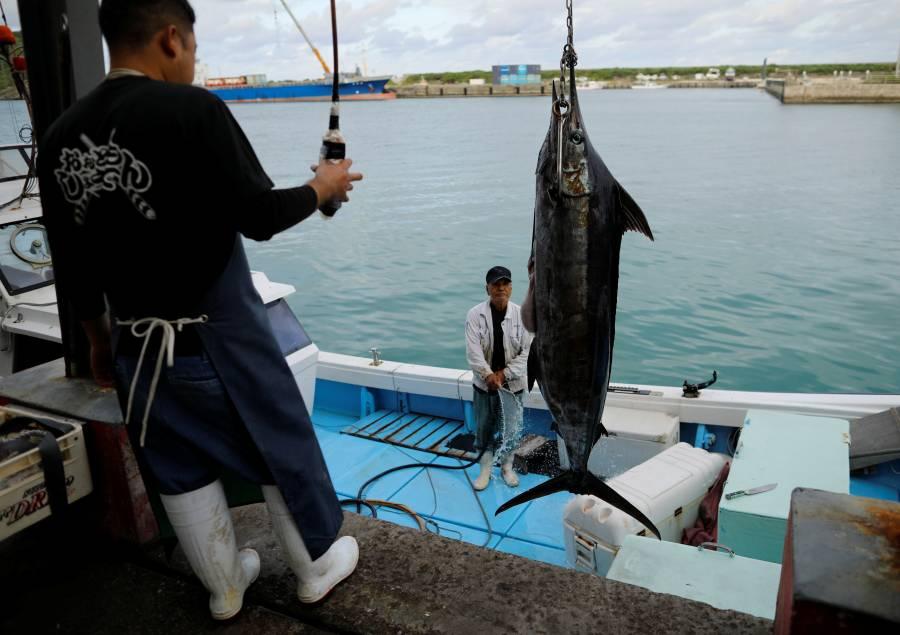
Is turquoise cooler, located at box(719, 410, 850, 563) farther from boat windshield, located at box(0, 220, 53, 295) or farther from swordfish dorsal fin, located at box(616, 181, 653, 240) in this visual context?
boat windshield, located at box(0, 220, 53, 295)

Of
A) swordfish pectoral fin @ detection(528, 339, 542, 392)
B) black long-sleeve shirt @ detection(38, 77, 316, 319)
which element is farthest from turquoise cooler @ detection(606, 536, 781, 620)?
black long-sleeve shirt @ detection(38, 77, 316, 319)

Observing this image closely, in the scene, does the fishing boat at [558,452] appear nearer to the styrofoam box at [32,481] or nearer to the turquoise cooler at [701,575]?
the turquoise cooler at [701,575]

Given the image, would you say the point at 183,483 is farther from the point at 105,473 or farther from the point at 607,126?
the point at 607,126

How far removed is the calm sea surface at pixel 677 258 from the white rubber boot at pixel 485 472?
20.1ft

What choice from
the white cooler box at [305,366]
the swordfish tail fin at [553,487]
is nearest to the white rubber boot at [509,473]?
the white cooler box at [305,366]

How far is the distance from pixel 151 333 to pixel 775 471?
133 inches

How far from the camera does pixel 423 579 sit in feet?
7.97

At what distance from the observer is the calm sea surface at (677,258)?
12.6m

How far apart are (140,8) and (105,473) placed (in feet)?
6.13

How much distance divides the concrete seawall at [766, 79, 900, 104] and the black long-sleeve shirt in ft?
250

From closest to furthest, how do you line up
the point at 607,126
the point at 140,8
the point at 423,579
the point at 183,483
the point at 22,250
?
the point at 140,8 → the point at 183,483 → the point at 423,579 → the point at 22,250 → the point at 607,126

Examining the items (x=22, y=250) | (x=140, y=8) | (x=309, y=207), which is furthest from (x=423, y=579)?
(x=22, y=250)

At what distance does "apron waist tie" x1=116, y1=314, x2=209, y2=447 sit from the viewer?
1.79m

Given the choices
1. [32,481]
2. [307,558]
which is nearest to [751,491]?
[307,558]
